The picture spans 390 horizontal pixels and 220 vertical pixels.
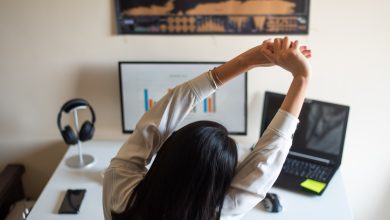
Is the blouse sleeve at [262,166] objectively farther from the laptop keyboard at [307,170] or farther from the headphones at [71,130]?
the headphones at [71,130]

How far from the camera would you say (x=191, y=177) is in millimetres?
917

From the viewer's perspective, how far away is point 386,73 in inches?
68.1

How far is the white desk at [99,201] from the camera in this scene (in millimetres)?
1434

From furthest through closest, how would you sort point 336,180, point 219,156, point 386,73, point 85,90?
point 85,90, point 386,73, point 336,180, point 219,156

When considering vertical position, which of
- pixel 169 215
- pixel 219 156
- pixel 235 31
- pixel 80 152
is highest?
pixel 235 31

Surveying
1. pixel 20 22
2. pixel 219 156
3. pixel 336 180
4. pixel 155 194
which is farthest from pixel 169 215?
pixel 20 22

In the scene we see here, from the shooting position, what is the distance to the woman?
93 centimetres

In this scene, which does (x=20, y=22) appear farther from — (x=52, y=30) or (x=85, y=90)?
(x=85, y=90)

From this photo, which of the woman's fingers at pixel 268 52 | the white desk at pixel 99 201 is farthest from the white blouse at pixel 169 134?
the white desk at pixel 99 201

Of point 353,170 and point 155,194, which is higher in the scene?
point 155,194

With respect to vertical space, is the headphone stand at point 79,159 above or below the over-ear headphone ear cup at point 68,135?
below

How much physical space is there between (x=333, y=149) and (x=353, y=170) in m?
0.30

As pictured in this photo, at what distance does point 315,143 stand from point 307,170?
13cm

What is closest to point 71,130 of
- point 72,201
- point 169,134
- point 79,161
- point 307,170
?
point 79,161
